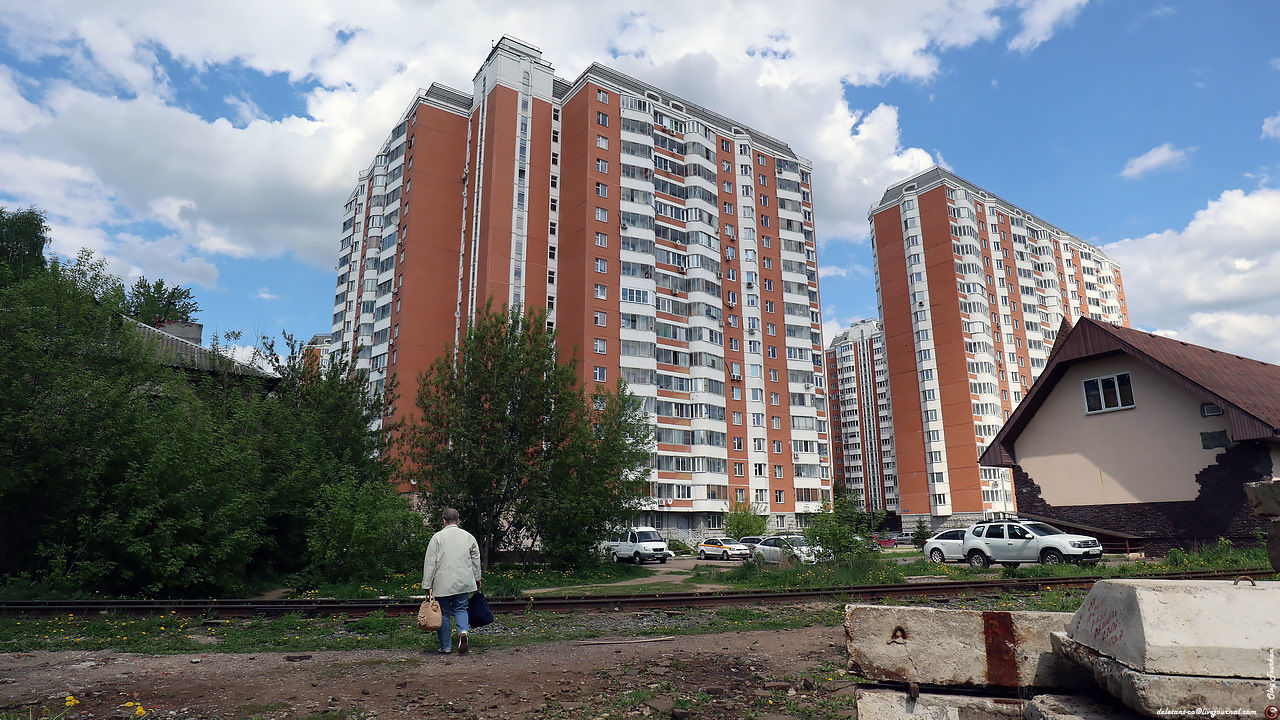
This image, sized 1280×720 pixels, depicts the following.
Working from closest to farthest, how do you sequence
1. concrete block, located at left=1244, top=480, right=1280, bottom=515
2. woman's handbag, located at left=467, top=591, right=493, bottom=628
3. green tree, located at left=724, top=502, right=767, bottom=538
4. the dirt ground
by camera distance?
the dirt ground < concrete block, located at left=1244, top=480, right=1280, bottom=515 < woman's handbag, located at left=467, top=591, right=493, bottom=628 < green tree, located at left=724, top=502, right=767, bottom=538

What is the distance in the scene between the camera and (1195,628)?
3.29 meters

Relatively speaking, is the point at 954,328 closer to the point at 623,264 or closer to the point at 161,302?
the point at 623,264

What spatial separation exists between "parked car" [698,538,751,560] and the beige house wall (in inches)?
655

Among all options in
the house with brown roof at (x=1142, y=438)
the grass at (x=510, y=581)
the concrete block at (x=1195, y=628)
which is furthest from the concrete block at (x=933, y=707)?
the house with brown roof at (x=1142, y=438)

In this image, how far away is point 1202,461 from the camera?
22.2 metres

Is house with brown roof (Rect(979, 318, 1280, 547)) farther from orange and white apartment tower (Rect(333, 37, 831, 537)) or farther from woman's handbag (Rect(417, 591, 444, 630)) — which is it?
orange and white apartment tower (Rect(333, 37, 831, 537))

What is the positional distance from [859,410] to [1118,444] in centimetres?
10841

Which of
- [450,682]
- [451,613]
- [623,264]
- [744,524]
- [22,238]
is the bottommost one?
[744,524]

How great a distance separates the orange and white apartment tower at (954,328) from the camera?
245 feet

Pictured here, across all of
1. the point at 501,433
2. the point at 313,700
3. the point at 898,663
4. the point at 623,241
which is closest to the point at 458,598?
the point at 313,700

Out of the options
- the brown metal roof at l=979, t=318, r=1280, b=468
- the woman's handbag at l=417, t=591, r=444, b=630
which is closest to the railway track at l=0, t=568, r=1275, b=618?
the woman's handbag at l=417, t=591, r=444, b=630

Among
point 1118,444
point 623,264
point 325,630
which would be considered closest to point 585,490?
point 325,630

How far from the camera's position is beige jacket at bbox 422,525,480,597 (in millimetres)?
8344

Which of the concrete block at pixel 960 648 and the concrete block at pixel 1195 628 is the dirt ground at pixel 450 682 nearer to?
the concrete block at pixel 960 648
